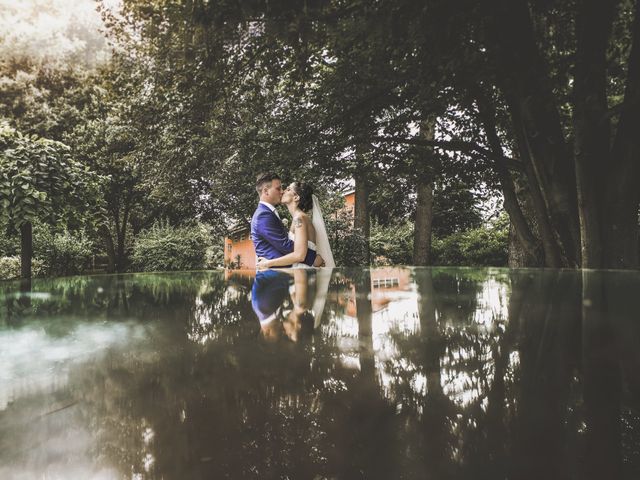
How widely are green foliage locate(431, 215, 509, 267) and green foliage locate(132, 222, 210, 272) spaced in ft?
30.3

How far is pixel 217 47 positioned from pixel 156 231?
12721mm

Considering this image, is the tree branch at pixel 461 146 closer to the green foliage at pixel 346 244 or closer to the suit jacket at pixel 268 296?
the suit jacket at pixel 268 296

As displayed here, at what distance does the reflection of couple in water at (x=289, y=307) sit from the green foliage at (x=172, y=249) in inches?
572

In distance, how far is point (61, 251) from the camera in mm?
15727

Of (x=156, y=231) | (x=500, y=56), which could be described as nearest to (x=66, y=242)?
(x=156, y=231)

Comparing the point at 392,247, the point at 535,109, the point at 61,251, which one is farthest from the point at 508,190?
the point at 61,251

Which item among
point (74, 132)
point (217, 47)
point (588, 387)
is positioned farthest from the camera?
point (74, 132)

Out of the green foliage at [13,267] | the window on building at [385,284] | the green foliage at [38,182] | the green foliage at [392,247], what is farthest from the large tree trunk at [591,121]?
the green foliage at [13,267]

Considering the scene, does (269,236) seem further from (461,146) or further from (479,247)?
(479,247)

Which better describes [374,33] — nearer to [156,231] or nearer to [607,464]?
[607,464]

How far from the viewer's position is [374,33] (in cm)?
406

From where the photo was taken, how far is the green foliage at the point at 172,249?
15562 mm

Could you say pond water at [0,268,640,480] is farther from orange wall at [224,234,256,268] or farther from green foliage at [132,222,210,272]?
orange wall at [224,234,256,268]

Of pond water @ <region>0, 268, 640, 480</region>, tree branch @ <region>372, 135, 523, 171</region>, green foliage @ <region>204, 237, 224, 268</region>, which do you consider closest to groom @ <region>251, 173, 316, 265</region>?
pond water @ <region>0, 268, 640, 480</region>
